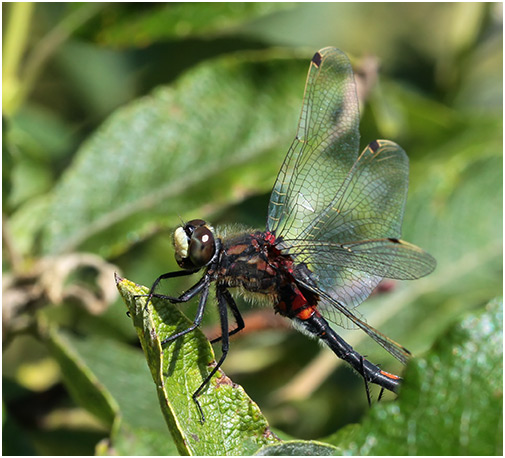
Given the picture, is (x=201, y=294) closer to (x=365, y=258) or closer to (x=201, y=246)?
(x=201, y=246)

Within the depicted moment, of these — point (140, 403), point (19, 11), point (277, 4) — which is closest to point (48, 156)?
point (19, 11)

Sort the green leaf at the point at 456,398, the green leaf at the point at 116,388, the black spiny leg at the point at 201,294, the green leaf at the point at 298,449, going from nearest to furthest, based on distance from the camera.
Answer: the green leaf at the point at 456,398
the green leaf at the point at 298,449
the green leaf at the point at 116,388
the black spiny leg at the point at 201,294

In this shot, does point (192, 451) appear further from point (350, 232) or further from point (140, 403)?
point (350, 232)

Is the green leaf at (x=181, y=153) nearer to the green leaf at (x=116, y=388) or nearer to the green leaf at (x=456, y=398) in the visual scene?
the green leaf at (x=116, y=388)

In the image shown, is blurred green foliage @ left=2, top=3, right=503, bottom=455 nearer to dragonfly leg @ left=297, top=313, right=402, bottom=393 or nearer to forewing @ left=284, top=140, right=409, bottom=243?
dragonfly leg @ left=297, top=313, right=402, bottom=393

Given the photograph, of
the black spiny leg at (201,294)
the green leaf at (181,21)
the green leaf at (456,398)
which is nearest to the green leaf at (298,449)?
the green leaf at (456,398)

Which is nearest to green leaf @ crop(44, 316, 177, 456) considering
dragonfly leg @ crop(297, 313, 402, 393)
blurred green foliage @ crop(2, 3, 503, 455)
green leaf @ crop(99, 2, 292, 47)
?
blurred green foliage @ crop(2, 3, 503, 455)

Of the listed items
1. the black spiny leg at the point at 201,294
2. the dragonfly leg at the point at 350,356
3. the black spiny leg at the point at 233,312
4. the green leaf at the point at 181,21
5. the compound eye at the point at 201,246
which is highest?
the green leaf at the point at 181,21
